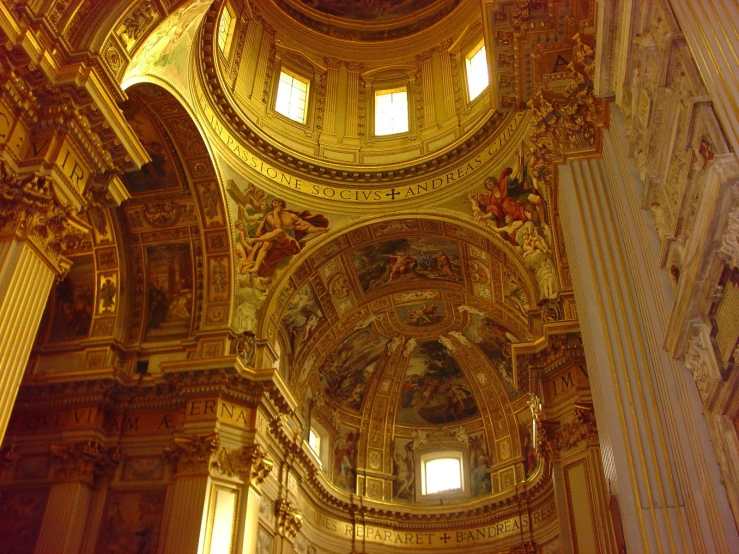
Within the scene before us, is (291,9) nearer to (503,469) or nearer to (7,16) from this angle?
(7,16)

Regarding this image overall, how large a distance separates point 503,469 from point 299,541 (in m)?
6.99

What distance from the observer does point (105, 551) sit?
551 inches

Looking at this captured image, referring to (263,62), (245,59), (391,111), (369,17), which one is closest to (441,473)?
(391,111)

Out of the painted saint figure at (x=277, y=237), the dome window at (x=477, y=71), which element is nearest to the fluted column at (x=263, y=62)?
the painted saint figure at (x=277, y=237)

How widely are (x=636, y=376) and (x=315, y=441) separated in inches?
647

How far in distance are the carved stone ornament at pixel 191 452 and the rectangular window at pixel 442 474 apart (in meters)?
10.5

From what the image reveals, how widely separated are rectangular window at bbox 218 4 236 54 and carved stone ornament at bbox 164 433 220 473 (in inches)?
370

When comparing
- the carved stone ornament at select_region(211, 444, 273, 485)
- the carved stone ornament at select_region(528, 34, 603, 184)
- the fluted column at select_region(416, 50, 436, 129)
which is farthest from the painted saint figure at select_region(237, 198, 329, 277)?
the carved stone ornament at select_region(528, 34, 603, 184)

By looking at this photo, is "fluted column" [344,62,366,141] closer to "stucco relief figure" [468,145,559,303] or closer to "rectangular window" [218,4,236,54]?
"rectangular window" [218,4,236,54]

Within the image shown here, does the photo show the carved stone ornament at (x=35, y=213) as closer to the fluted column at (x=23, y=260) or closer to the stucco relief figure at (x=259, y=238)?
the fluted column at (x=23, y=260)

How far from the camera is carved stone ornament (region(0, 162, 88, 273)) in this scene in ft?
27.0

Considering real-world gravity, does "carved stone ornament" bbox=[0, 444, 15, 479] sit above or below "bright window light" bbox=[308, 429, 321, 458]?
below

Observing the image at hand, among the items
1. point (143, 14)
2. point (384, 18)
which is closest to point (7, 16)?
point (143, 14)

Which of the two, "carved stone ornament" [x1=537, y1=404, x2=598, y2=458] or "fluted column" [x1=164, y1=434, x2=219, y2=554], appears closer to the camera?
"carved stone ornament" [x1=537, y1=404, x2=598, y2=458]
